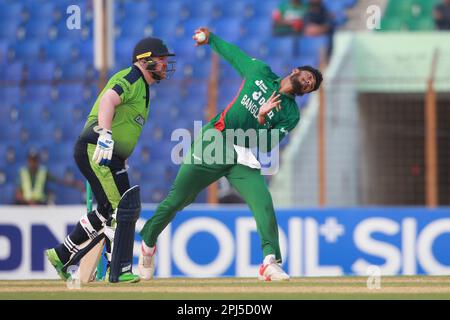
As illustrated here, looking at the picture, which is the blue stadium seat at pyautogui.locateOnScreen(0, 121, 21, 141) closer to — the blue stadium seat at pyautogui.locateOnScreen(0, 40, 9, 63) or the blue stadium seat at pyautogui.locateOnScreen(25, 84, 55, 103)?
the blue stadium seat at pyautogui.locateOnScreen(25, 84, 55, 103)

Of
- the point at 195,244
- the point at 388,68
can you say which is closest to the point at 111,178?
the point at 195,244

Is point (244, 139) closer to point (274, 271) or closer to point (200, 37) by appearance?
point (200, 37)

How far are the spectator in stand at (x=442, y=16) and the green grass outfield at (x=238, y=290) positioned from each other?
8194 millimetres

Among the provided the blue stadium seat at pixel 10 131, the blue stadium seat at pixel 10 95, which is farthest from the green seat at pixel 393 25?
the blue stadium seat at pixel 10 131

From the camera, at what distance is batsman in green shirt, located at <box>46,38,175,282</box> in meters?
9.38

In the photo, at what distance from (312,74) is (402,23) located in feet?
31.3

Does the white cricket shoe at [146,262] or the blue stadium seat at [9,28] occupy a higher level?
the blue stadium seat at [9,28]

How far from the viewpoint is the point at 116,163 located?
959cm

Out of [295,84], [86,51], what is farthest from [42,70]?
[295,84]

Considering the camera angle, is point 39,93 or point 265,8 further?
point 265,8

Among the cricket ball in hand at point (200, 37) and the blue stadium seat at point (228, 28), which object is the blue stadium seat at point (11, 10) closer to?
the blue stadium seat at point (228, 28)

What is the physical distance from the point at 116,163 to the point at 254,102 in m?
1.29

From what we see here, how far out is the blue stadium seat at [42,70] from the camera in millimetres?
19234

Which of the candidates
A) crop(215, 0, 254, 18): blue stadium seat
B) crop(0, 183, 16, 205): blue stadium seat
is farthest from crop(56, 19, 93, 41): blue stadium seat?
crop(0, 183, 16, 205): blue stadium seat
